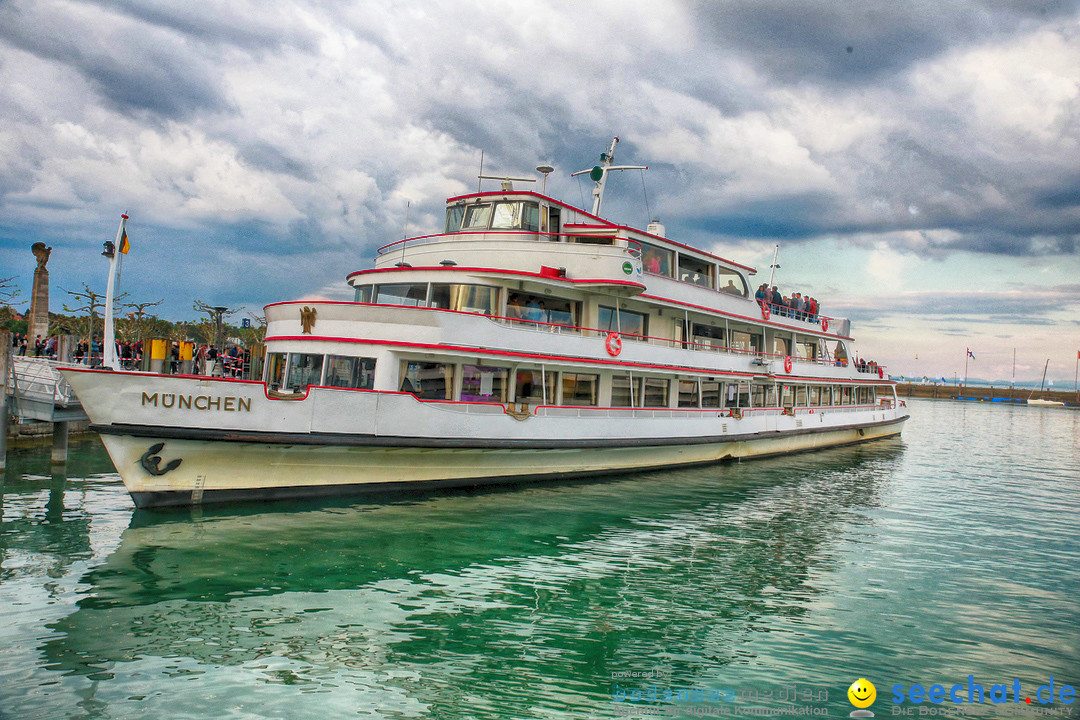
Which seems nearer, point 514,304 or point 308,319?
point 308,319

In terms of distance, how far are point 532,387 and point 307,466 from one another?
5636 millimetres

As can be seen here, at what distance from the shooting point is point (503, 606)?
775 cm

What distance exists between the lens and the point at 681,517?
12875 mm

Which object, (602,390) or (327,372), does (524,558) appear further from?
(602,390)

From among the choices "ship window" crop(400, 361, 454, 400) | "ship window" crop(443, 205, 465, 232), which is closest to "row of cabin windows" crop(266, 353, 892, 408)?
"ship window" crop(400, 361, 454, 400)

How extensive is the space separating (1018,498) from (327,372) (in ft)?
59.6

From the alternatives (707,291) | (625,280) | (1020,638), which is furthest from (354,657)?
(707,291)

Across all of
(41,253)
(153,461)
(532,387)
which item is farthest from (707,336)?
(41,253)

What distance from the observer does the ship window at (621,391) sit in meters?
17.3

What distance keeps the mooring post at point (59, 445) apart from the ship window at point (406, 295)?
8773 mm

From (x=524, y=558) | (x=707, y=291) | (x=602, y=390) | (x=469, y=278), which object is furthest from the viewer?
(x=707, y=291)

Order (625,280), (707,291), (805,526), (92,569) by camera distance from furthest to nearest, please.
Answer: (707,291), (625,280), (805,526), (92,569)

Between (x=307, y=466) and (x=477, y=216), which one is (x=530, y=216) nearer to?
(x=477, y=216)

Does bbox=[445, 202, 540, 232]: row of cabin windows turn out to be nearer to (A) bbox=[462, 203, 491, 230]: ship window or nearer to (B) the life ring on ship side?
(A) bbox=[462, 203, 491, 230]: ship window
